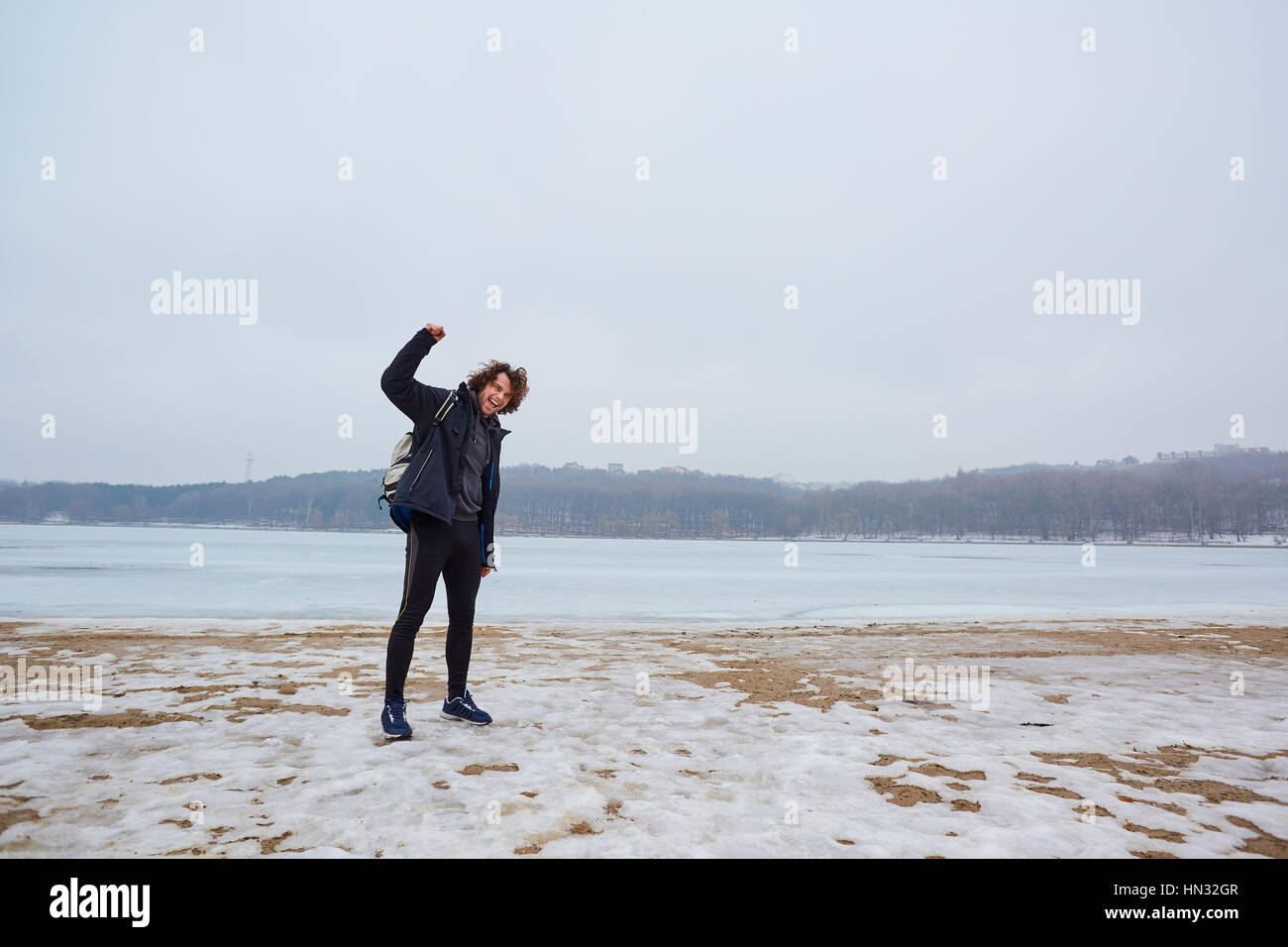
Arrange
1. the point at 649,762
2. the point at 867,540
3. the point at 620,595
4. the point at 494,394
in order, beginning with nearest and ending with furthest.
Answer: the point at 649,762
the point at 494,394
the point at 620,595
the point at 867,540

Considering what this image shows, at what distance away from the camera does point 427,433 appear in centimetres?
378

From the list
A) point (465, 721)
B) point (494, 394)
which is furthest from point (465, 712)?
point (494, 394)

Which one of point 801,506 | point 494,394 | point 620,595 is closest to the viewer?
point 494,394

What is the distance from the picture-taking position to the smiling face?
4.06 m

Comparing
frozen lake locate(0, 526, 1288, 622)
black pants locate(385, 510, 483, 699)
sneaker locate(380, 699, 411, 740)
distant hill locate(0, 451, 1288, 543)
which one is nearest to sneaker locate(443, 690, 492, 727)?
black pants locate(385, 510, 483, 699)

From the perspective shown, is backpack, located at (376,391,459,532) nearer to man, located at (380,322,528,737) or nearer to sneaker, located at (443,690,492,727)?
man, located at (380,322,528,737)

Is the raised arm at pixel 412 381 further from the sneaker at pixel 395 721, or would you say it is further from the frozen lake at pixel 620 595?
the frozen lake at pixel 620 595

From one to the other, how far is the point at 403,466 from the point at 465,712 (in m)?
1.54

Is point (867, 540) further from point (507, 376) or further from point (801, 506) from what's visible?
point (507, 376)

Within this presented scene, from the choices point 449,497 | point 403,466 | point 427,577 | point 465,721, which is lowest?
point 465,721

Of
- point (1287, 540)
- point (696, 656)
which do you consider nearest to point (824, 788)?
point (696, 656)

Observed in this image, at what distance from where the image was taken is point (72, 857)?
7.40ft

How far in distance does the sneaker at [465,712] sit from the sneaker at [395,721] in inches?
14.9

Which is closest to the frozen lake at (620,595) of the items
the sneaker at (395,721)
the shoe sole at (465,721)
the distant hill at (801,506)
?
the shoe sole at (465,721)
